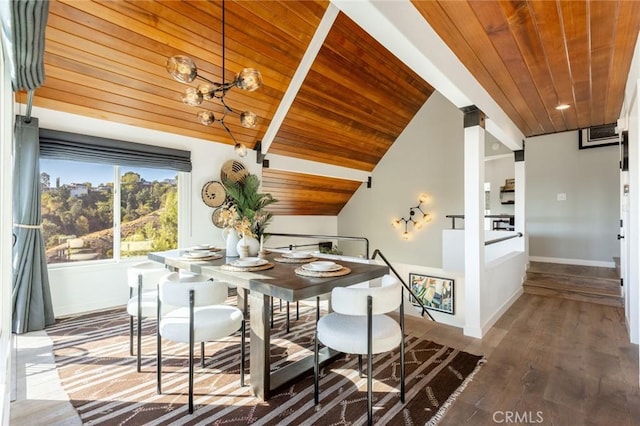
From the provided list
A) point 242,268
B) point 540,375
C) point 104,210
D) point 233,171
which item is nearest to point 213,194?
point 233,171

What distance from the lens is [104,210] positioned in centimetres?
392

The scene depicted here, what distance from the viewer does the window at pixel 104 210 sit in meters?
3.55

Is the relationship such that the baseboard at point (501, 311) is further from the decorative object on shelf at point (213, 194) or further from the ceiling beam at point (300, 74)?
the decorative object on shelf at point (213, 194)

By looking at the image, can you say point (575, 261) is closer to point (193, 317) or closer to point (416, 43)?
point (416, 43)

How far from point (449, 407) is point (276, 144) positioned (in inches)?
171

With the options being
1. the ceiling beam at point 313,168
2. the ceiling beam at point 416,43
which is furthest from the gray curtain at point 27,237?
the ceiling beam at point 416,43

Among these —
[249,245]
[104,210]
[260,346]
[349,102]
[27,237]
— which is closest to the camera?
[260,346]

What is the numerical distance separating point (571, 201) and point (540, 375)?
500 centimetres

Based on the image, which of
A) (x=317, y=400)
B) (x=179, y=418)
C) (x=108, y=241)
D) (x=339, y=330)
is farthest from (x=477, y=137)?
(x=108, y=241)

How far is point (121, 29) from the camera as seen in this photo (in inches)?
116

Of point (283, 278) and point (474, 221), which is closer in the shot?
point (283, 278)

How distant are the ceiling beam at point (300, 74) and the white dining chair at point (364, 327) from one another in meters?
3.40

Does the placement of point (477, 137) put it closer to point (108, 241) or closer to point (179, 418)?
point (179, 418)

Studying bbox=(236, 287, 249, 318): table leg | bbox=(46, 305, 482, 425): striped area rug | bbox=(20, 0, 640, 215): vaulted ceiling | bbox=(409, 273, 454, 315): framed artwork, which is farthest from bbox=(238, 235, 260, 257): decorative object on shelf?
bbox=(409, 273, 454, 315): framed artwork
